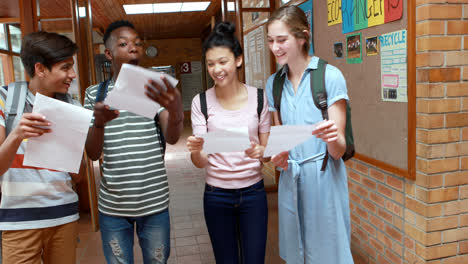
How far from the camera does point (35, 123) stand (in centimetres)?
134

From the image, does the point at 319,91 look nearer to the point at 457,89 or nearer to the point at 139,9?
the point at 457,89

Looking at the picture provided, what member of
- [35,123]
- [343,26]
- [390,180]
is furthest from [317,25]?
[35,123]

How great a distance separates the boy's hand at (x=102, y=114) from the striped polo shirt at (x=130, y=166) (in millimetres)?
96

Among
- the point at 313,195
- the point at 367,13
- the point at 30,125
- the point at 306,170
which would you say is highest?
the point at 367,13

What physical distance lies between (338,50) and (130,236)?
6.55 ft

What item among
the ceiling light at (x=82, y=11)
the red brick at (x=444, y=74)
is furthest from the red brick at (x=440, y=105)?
the ceiling light at (x=82, y=11)

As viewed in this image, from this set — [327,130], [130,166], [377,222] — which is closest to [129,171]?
[130,166]

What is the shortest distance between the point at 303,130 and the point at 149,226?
0.83 meters

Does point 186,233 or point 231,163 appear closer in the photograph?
point 231,163

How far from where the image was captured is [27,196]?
1512 millimetres

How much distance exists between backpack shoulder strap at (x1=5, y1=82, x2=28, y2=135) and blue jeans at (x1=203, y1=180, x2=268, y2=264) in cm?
86

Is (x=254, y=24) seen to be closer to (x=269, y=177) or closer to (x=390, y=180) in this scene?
(x=269, y=177)

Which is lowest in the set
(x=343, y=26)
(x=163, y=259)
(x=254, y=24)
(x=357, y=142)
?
(x=163, y=259)

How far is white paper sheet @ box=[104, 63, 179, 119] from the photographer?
51.8 inches
